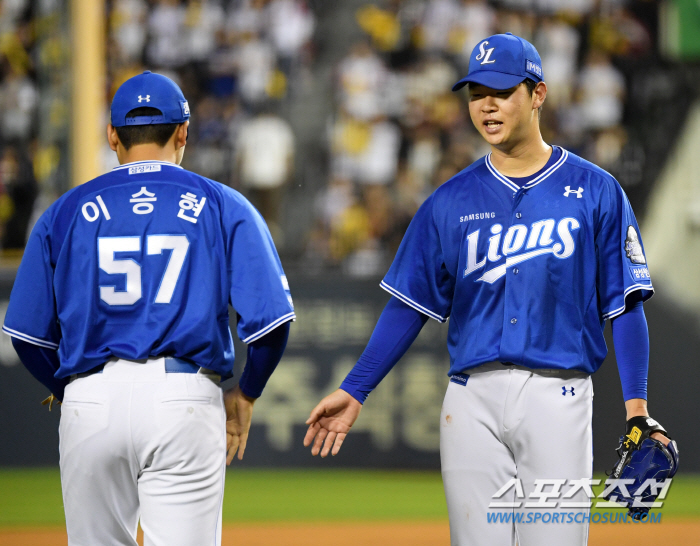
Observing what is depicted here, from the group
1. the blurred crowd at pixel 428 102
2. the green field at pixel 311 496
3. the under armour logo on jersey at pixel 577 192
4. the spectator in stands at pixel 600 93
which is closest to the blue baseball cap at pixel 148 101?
the under armour logo on jersey at pixel 577 192

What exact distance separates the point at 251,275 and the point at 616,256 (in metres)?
1.13

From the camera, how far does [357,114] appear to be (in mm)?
9219

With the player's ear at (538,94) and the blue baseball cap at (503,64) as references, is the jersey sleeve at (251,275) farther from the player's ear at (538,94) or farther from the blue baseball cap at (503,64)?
the player's ear at (538,94)

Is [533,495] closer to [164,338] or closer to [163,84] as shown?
[164,338]

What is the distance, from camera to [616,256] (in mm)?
2734

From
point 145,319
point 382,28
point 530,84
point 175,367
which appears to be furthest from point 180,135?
point 382,28

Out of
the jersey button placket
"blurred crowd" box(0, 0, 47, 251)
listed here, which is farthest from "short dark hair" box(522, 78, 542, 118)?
"blurred crowd" box(0, 0, 47, 251)

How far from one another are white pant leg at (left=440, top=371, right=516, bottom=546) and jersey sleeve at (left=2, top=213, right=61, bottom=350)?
4.38 ft

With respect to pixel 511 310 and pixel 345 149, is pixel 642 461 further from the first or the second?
pixel 345 149

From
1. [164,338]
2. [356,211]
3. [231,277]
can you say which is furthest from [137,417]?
[356,211]

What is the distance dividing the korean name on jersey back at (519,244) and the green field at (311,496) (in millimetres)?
3702

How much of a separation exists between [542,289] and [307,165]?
6.35m

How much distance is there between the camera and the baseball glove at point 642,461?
2562 mm

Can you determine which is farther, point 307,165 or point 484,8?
point 484,8
